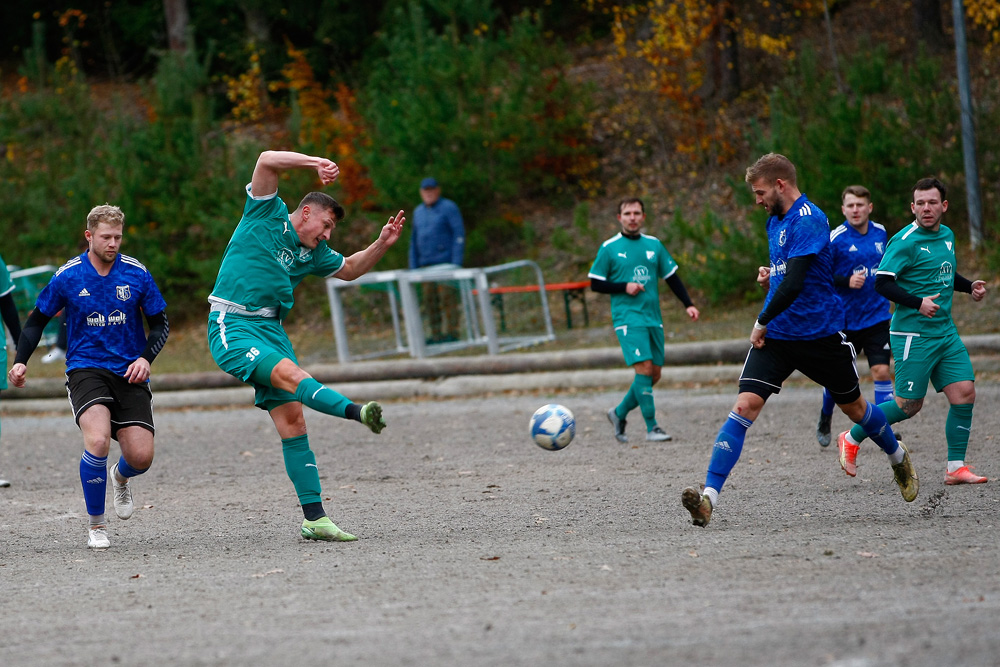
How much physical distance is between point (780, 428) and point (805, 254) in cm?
394

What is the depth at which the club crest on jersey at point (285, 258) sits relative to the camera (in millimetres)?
6238

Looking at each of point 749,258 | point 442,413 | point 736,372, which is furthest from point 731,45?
point 442,413

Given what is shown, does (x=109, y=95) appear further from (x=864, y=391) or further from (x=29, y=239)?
(x=864, y=391)

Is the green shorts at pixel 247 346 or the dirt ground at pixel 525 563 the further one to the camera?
the green shorts at pixel 247 346

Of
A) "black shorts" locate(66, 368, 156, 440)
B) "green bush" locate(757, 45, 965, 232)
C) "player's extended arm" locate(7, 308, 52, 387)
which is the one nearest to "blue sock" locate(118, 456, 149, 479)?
"black shorts" locate(66, 368, 156, 440)

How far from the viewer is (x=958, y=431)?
6.91 m

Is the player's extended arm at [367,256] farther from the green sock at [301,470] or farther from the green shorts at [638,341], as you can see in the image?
the green shorts at [638,341]

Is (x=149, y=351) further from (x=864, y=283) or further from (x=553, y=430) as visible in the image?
(x=864, y=283)

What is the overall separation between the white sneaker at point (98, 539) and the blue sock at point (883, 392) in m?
5.83

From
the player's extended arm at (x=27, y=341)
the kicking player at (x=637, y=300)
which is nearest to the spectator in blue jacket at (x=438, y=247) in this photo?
the kicking player at (x=637, y=300)

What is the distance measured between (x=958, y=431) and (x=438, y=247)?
31.6 ft

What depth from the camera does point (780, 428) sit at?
31.8 feet

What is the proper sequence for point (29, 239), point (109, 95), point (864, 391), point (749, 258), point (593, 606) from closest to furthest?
point (593, 606) < point (864, 391) < point (749, 258) < point (29, 239) < point (109, 95)

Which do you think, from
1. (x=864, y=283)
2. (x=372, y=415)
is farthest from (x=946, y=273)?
(x=372, y=415)
